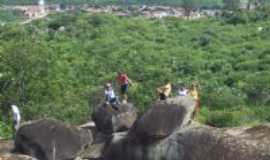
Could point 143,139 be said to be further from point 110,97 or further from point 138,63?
point 138,63

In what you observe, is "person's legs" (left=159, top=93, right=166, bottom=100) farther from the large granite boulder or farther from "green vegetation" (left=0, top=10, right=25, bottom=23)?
→ "green vegetation" (left=0, top=10, right=25, bottom=23)

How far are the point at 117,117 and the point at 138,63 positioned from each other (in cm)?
4102

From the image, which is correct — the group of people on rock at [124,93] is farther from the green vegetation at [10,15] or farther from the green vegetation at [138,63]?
the green vegetation at [10,15]

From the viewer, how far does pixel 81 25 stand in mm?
93750

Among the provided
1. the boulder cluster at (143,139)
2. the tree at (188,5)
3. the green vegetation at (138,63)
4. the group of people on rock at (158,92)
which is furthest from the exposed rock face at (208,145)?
the tree at (188,5)

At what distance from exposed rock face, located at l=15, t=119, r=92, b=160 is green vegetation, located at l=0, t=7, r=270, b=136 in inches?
331

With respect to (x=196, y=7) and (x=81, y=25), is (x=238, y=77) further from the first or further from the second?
(x=196, y=7)

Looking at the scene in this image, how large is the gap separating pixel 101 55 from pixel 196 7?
90.5 metres

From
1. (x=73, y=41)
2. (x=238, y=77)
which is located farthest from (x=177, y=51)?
(x=238, y=77)

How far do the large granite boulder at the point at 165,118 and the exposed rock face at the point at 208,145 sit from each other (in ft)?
1.00

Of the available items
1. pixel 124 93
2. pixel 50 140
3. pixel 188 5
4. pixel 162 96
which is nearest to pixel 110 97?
pixel 124 93

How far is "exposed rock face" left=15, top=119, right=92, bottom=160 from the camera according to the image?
22.0 metres

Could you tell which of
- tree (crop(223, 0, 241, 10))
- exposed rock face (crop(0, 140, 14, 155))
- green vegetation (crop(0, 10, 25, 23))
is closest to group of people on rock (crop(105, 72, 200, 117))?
exposed rock face (crop(0, 140, 14, 155))

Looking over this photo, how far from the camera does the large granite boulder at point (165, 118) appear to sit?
800 inches
